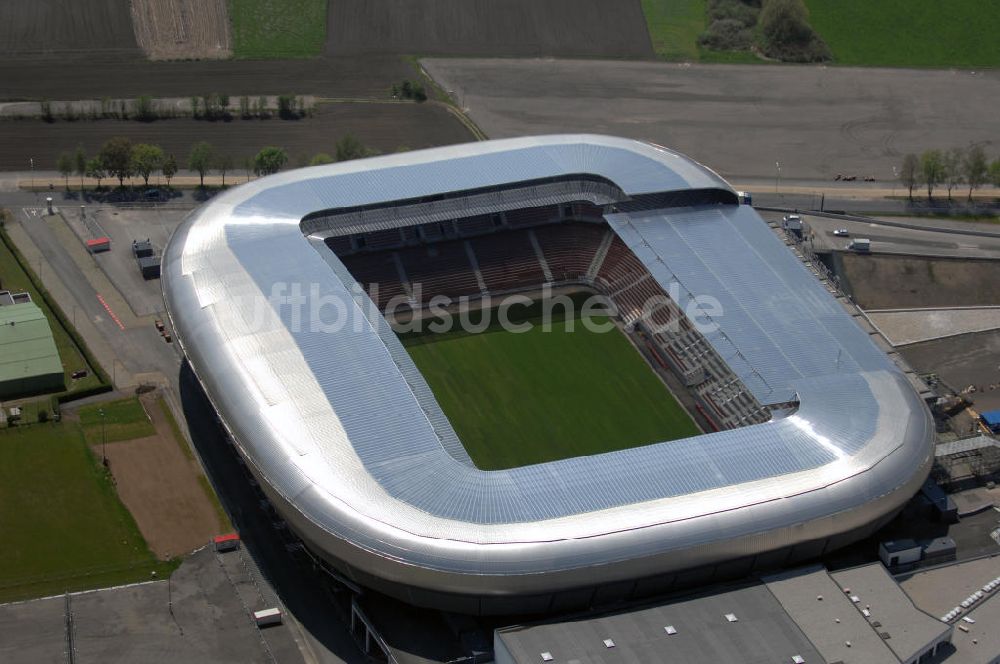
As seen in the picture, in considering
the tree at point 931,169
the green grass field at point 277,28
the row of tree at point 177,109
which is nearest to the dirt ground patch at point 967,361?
the tree at point 931,169

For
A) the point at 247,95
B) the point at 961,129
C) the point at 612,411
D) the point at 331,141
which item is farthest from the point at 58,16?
the point at 961,129

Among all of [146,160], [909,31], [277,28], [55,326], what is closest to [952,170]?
[909,31]

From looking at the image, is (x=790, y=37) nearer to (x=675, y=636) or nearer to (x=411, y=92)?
(x=411, y=92)

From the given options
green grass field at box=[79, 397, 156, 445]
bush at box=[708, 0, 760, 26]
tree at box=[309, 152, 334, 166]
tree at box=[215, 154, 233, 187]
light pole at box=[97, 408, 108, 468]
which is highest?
bush at box=[708, 0, 760, 26]

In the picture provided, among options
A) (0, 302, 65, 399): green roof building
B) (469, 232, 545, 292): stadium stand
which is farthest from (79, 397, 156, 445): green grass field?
(469, 232, 545, 292): stadium stand

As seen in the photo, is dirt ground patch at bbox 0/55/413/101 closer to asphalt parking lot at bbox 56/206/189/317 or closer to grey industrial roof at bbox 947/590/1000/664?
asphalt parking lot at bbox 56/206/189/317

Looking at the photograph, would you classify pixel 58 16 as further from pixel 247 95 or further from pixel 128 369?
pixel 128 369
